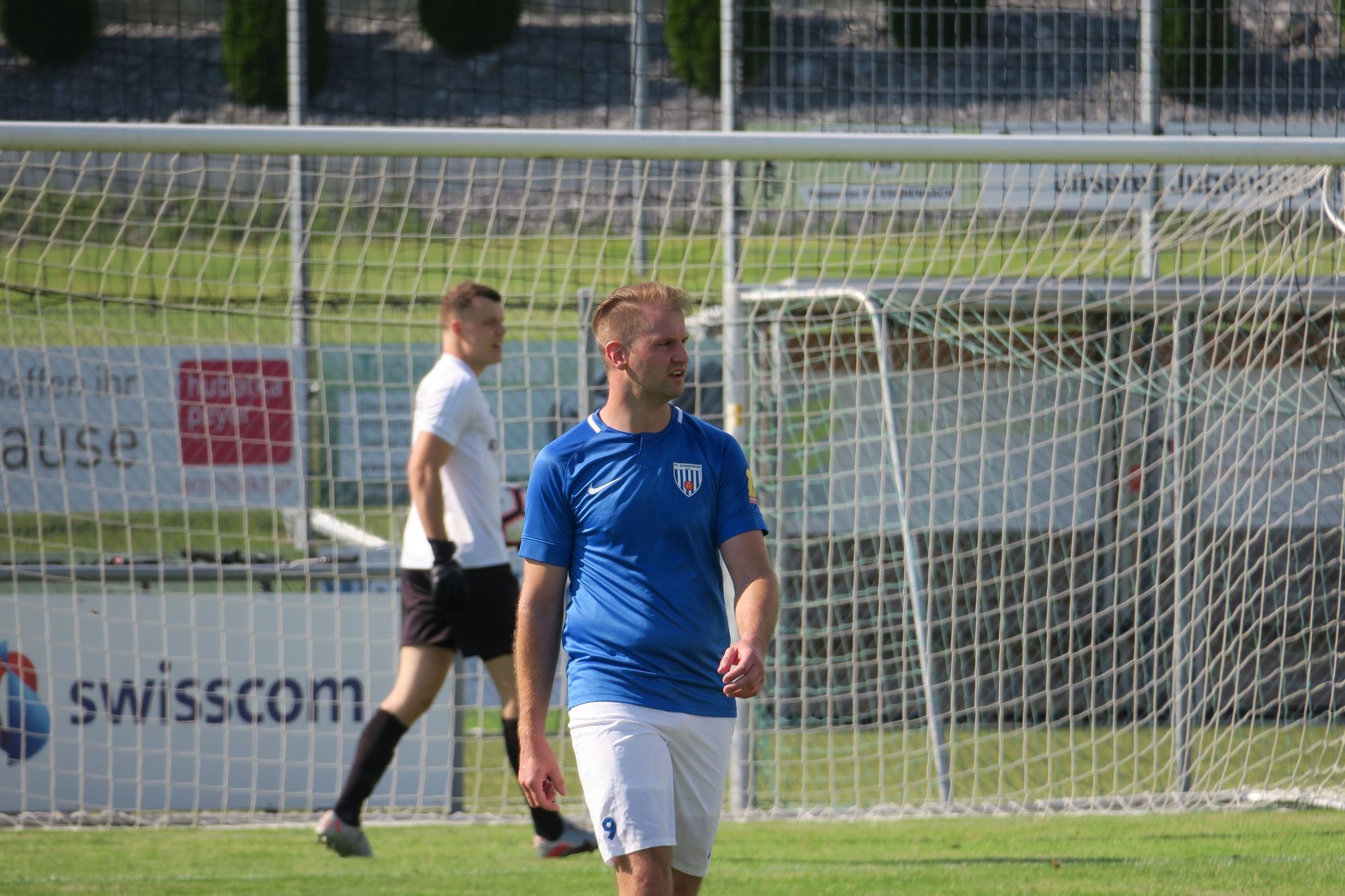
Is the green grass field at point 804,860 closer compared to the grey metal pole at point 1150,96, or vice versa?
the green grass field at point 804,860

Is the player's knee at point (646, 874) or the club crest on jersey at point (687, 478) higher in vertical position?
the club crest on jersey at point (687, 478)

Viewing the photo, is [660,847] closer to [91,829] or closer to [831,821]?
[831,821]

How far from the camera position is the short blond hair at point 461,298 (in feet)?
16.7

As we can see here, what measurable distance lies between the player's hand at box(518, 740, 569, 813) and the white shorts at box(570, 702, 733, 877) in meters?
0.07

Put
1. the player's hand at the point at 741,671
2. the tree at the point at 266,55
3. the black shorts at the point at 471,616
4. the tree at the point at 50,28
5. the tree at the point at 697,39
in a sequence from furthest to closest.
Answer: the tree at the point at 50,28 < the tree at the point at 266,55 < the tree at the point at 697,39 < the black shorts at the point at 471,616 < the player's hand at the point at 741,671

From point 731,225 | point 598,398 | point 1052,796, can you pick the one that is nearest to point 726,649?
point 731,225

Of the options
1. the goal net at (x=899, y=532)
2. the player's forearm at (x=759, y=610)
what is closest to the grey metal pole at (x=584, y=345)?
the goal net at (x=899, y=532)

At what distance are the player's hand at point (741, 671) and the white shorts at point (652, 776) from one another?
0.20 m

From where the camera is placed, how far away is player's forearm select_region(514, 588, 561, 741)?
3.00 m

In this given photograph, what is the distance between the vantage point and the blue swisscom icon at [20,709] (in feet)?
19.8

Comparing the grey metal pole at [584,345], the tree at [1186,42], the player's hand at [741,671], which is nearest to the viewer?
the player's hand at [741,671]

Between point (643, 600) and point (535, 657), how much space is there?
0.26 metres

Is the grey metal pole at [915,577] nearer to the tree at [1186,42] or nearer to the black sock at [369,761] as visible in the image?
the black sock at [369,761]

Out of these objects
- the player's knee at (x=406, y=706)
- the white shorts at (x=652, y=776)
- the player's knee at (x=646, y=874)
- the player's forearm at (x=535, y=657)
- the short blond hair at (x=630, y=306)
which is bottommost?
the player's knee at (x=406, y=706)
